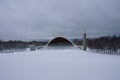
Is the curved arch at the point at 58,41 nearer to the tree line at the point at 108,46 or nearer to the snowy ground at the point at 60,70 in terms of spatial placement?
the tree line at the point at 108,46

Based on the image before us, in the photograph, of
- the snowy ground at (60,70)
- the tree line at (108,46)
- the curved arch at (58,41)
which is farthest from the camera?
Result: the curved arch at (58,41)

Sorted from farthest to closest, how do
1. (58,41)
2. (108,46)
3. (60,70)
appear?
(58,41) < (108,46) < (60,70)

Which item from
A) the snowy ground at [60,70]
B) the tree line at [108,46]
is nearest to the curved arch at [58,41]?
the tree line at [108,46]

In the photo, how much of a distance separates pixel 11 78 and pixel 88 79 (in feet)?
13.8

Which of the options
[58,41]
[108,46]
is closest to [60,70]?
[108,46]

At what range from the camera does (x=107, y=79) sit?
792 centimetres

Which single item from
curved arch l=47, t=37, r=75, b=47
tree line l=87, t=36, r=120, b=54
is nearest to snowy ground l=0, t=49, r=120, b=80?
tree line l=87, t=36, r=120, b=54

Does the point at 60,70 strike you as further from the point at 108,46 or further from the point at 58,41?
the point at 58,41

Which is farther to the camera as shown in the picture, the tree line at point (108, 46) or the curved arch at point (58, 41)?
the curved arch at point (58, 41)

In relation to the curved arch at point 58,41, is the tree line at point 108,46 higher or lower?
lower

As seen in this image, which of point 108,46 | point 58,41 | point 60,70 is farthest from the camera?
point 58,41

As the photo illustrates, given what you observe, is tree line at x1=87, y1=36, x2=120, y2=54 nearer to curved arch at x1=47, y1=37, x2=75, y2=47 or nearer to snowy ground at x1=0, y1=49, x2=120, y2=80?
curved arch at x1=47, y1=37, x2=75, y2=47

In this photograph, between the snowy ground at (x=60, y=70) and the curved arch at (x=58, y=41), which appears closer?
the snowy ground at (x=60, y=70)

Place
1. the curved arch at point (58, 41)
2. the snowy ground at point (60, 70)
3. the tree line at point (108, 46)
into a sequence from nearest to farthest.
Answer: the snowy ground at point (60, 70) → the tree line at point (108, 46) → the curved arch at point (58, 41)
